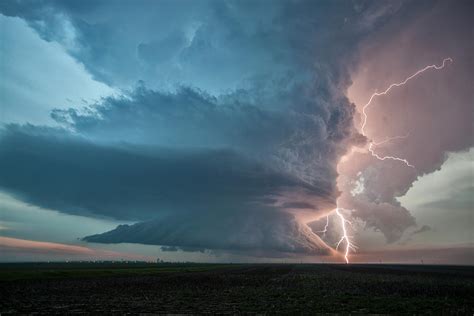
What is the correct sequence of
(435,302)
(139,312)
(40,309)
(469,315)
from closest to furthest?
(469,315), (139,312), (40,309), (435,302)

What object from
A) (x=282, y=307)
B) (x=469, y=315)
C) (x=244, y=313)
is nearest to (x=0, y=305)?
(x=244, y=313)

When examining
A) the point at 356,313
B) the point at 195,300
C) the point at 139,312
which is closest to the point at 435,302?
the point at 356,313

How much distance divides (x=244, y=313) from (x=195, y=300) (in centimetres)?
1129

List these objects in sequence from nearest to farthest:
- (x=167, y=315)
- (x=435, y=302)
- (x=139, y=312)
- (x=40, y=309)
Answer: (x=167, y=315) → (x=139, y=312) → (x=40, y=309) → (x=435, y=302)

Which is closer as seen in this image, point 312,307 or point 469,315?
point 469,315

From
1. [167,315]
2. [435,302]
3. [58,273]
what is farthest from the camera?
[58,273]

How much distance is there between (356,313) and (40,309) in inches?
1052

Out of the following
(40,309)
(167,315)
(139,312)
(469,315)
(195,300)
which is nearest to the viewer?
(469,315)

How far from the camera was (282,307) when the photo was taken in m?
31.8

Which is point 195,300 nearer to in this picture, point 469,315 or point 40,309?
point 40,309

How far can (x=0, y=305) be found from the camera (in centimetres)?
3491

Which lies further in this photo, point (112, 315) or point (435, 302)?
point (435, 302)

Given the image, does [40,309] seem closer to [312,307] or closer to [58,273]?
[312,307]

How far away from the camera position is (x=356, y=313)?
93.3ft
